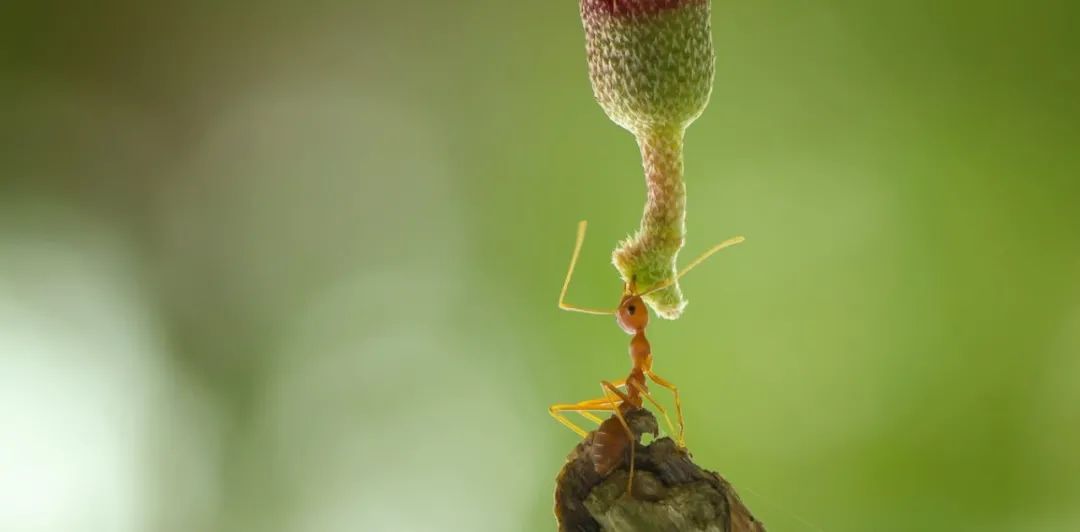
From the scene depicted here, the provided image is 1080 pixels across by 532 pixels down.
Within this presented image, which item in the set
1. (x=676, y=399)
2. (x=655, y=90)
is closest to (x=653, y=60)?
(x=655, y=90)

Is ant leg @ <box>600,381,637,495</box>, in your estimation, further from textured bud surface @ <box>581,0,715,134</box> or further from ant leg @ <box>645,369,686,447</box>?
textured bud surface @ <box>581,0,715,134</box>

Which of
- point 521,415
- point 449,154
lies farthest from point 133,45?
point 521,415

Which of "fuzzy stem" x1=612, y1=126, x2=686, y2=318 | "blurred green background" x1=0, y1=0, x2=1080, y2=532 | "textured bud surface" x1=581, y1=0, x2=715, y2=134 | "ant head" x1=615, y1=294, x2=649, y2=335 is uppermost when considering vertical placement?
"blurred green background" x1=0, y1=0, x2=1080, y2=532

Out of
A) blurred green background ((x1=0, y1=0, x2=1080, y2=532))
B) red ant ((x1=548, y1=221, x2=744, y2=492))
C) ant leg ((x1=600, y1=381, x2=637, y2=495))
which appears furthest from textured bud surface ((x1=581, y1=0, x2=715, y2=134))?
blurred green background ((x1=0, y1=0, x2=1080, y2=532))

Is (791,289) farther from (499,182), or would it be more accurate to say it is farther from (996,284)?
(499,182)

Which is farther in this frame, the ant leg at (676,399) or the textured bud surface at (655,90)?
the ant leg at (676,399)

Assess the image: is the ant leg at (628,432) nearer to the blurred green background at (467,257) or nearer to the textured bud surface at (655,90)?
the textured bud surface at (655,90)

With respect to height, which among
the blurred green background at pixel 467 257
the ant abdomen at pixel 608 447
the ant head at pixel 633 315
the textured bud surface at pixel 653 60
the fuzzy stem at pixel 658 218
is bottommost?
the ant abdomen at pixel 608 447

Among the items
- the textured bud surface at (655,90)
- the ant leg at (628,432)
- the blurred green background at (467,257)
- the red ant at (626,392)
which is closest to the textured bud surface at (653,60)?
the textured bud surface at (655,90)

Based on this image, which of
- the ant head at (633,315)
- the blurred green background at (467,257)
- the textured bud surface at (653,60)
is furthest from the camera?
the blurred green background at (467,257)
